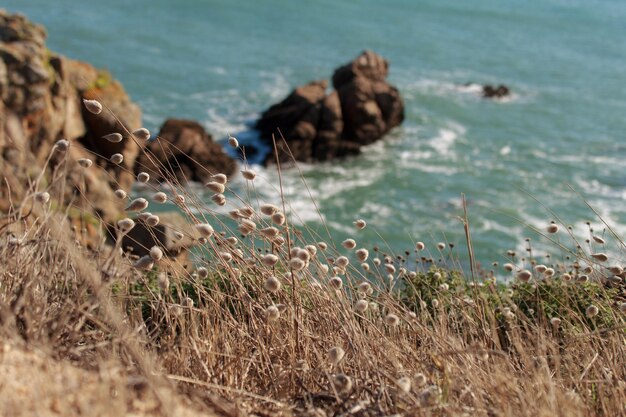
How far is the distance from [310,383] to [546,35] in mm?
42502

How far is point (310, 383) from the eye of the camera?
3395mm

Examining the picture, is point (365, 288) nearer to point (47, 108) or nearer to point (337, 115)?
point (47, 108)

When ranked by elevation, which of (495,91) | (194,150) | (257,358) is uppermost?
(257,358)

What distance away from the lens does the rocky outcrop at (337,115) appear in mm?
22234

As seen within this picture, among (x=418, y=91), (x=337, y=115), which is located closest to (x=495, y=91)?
(x=418, y=91)

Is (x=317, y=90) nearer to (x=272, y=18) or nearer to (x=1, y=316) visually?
(x=272, y=18)

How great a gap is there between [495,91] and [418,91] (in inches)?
122

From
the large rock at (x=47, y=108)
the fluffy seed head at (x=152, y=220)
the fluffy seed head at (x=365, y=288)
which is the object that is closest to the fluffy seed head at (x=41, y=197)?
the fluffy seed head at (x=152, y=220)

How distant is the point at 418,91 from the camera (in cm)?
2991

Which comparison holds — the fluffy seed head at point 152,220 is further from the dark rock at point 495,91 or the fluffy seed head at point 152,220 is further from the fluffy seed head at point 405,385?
the dark rock at point 495,91

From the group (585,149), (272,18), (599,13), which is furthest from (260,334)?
(599,13)

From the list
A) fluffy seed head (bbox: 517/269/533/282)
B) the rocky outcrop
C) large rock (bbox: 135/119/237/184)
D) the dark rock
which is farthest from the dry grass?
the dark rock

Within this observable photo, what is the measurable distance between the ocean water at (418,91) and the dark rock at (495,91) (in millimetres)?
429

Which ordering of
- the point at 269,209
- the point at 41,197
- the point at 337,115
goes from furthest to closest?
1. the point at 337,115
2. the point at 269,209
3. the point at 41,197
